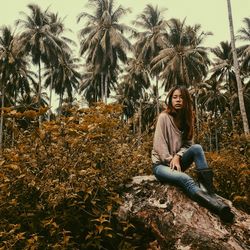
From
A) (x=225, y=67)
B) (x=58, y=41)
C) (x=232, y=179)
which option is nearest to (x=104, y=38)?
(x=58, y=41)

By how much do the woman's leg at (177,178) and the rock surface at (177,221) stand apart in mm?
86

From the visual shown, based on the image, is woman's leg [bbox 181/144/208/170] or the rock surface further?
woman's leg [bbox 181/144/208/170]

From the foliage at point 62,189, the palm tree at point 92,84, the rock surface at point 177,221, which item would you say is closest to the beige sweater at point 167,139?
the rock surface at point 177,221

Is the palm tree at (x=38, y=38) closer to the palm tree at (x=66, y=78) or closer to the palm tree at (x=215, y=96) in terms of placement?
the palm tree at (x=66, y=78)

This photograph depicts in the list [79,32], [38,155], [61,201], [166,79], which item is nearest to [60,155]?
[38,155]

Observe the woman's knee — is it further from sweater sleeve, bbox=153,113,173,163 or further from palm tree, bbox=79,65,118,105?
palm tree, bbox=79,65,118,105

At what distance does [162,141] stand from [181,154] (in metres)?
0.24

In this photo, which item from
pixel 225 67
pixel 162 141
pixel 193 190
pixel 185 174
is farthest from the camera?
pixel 225 67

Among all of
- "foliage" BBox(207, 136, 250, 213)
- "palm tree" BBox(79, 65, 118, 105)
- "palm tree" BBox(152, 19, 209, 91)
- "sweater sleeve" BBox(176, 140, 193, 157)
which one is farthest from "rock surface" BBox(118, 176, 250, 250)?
"palm tree" BBox(79, 65, 118, 105)

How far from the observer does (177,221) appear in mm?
3674

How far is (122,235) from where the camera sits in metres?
3.73

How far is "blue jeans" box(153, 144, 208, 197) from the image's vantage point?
3.80 metres

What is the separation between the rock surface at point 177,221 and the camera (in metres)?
3.46

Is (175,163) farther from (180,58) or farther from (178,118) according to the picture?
(180,58)
